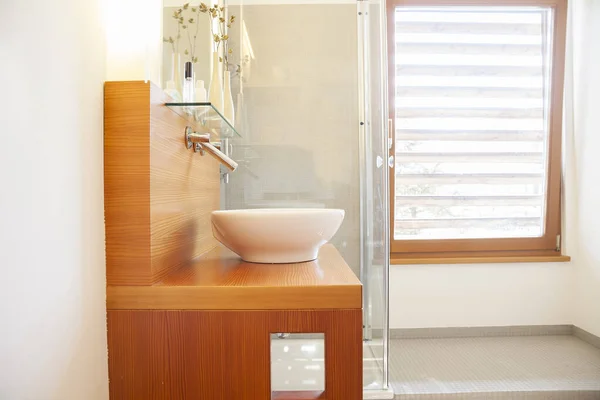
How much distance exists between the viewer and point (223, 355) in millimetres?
845

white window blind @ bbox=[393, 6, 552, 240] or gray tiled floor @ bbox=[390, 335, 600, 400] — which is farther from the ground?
white window blind @ bbox=[393, 6, 552, 240]

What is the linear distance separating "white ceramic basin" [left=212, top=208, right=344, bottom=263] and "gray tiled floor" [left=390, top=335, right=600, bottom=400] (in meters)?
1.10

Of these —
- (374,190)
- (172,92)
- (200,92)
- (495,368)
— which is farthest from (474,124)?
(172,92)

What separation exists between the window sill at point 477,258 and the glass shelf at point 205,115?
5.37ft

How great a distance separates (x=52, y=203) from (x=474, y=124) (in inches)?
102

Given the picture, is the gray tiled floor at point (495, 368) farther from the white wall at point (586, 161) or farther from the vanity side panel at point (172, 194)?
the vanity side panel at point (172, 194)

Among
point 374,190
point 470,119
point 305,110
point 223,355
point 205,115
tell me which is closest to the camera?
point 223,355

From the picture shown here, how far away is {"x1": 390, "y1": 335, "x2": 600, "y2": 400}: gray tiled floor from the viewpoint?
6.16 ft

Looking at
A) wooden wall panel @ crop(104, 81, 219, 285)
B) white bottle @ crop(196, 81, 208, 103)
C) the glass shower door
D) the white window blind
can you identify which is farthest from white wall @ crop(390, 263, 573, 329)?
wooden wall panel @ crop(104, 81, 219, 285)

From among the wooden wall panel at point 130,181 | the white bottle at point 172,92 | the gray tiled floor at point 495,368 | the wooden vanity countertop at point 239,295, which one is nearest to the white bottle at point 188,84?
the white bottle at point 172,92

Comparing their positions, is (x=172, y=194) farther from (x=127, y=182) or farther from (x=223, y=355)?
(x=223, y=355)

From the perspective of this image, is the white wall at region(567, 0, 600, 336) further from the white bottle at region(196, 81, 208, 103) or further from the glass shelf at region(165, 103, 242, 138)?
the white bottle at region(196, 81, 208, 103)

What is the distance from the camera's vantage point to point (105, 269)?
88cm

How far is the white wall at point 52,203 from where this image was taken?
1.86 ft
